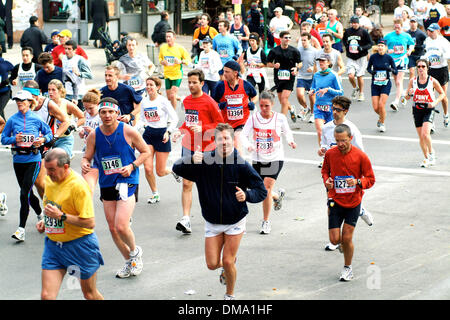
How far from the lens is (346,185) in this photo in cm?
863

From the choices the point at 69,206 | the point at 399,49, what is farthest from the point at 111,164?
the point at 399,49

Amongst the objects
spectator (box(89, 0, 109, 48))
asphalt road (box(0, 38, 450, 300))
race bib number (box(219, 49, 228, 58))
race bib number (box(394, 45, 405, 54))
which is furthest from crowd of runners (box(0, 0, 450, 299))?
spectator (box(89, 0, 109, 48))

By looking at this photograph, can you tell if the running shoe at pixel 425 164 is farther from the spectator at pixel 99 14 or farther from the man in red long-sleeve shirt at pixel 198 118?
the spectator at pixel 99 14

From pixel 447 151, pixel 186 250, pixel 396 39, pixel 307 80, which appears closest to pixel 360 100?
pixel 396 39

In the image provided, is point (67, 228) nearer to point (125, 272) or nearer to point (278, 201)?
point (125, 272)

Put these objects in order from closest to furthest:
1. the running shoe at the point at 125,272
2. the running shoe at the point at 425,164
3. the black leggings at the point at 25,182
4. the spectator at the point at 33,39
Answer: the running shoe at the point at 125,272, the black leggings at the point at 25,182, the running shoe at the point at 425,164, the spectator at the point at 33,39

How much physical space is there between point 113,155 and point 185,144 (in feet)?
7.75

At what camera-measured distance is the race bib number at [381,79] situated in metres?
16.7

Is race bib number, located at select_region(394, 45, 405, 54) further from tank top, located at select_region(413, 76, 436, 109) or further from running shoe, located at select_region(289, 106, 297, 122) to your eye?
tank top, located at select_region(413, 76, 436, 109)

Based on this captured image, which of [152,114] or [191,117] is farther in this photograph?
[152,114]

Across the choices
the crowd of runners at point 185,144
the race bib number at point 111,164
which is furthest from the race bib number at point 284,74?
the race bib number at point 111,164

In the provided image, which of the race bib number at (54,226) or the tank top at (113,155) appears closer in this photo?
the race bib number at (54,226)

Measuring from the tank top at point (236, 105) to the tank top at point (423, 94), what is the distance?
3.39 metres
